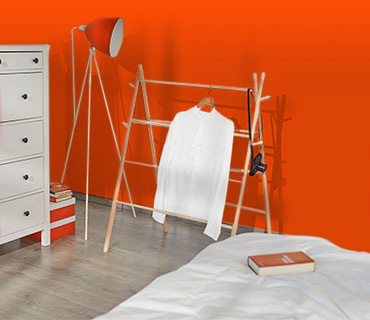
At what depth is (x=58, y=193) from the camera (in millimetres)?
3492

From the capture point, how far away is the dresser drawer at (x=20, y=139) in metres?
3.07

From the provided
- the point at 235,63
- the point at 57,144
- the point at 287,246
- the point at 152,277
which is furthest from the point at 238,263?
the point at 57,144

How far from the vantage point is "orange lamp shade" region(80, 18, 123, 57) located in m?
3.31

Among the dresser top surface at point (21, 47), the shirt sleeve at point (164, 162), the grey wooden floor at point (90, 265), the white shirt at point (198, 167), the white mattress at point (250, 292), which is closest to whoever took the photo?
the white mattress at point (250, 292)

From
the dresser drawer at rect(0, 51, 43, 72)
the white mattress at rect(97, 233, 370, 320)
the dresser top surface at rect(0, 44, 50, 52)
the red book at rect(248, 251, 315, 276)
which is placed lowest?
the white mattress at rect(97, 233, 370, 320)

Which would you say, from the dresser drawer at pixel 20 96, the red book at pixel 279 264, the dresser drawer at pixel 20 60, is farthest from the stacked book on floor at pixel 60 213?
the red book at pixel 279 264

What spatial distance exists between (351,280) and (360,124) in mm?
1729

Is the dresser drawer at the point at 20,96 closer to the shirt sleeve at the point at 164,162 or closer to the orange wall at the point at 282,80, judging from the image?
the shirt sleeve at the point at 164,162

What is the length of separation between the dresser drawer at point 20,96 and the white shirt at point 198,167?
2.70 feet

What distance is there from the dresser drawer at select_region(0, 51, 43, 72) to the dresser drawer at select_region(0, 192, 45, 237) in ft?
2.57

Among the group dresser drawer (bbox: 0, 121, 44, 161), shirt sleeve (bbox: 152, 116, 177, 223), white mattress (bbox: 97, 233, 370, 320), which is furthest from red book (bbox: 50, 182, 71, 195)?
white mattress (bbox: 97, 233, 370, 320)

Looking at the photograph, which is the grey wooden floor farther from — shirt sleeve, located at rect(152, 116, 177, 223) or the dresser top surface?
the dresser top surface

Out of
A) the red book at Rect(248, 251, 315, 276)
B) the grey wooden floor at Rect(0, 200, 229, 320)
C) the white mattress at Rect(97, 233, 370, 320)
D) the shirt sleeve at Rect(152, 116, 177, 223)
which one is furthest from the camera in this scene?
the shirt sleeve at Rect(152, 116, 177, 223)

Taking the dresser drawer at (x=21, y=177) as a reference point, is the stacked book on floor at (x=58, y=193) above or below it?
below
